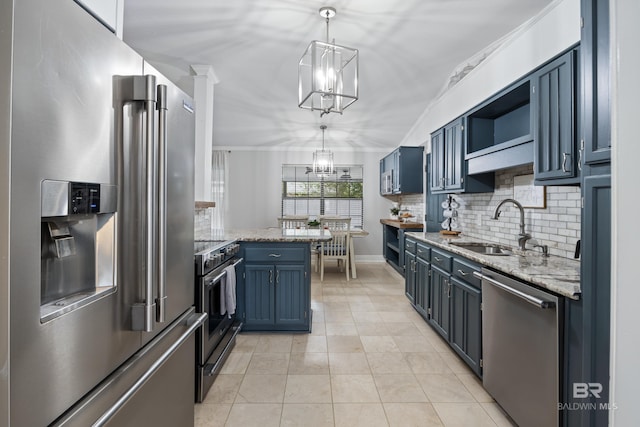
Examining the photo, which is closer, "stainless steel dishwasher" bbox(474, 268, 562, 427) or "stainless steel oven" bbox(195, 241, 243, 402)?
"stainless steel dishwasher" bbox(474, 268, 562, 427)

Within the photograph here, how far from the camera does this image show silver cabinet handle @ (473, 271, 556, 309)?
4.89 feet

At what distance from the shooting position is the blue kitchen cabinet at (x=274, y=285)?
2967 millimetres

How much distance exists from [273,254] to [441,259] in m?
1.49

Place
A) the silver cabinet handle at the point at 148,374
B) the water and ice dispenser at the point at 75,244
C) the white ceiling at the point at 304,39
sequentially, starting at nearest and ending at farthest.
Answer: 1. the water and ice dispenser at the point at 75,244
2. the silver cabinet handle at the point at 148,374
3. the white ceiling at the point at 304,39

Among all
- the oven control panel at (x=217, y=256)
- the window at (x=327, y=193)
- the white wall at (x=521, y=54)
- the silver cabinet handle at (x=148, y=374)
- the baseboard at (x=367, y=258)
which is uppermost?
the white wall at (x=521, y=54)

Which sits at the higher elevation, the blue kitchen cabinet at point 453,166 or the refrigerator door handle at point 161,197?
the blue kitchen cabinet at point 453,166

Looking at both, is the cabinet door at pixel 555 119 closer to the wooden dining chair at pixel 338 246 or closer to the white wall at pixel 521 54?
the white wall at pixel 521 54

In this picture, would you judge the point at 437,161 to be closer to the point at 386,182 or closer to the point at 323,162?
the point at 323,162

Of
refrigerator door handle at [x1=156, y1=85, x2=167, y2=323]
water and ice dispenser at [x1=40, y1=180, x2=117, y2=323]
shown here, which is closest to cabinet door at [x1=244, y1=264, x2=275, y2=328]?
refrigerator door handle at [x1=156, y1=85, x2=167, y2=323]

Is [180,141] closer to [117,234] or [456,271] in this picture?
[117,234]

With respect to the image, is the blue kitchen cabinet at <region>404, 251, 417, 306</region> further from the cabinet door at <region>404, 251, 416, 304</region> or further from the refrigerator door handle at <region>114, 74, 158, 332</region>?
the refrigerator door handle at <region>114, 74, 158, 332</region>

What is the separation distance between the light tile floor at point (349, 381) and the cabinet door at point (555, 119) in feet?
4.95

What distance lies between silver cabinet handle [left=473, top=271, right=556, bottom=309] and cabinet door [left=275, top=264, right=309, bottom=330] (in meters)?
1.52

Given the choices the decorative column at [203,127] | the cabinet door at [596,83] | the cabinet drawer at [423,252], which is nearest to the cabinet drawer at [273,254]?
the decorative column at [203,127]
